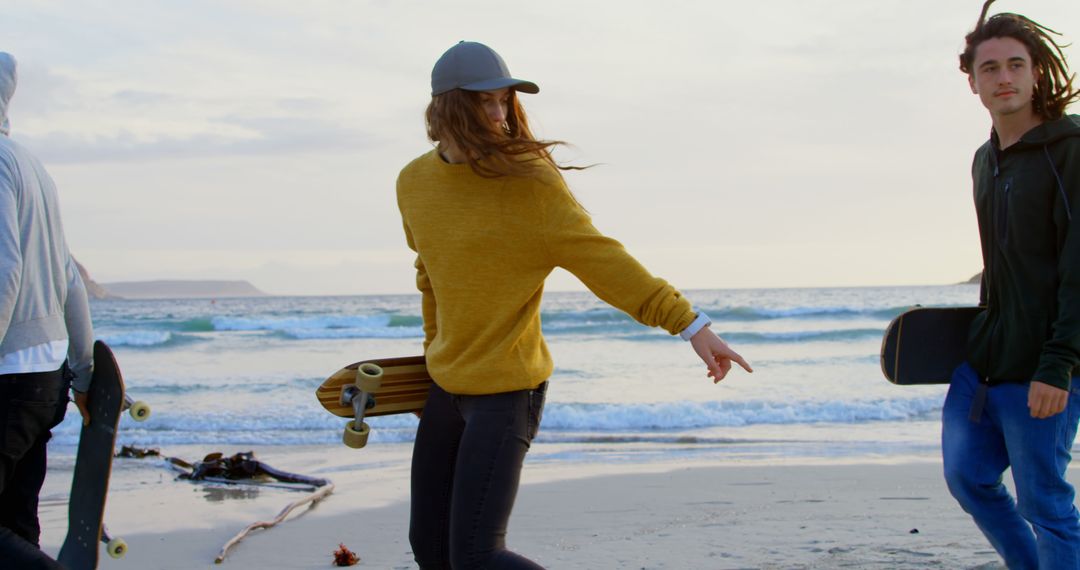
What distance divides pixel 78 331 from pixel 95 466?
453 mm

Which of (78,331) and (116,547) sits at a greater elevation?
(78,331)

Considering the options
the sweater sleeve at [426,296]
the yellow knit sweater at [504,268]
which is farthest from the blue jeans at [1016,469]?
the sweater sleeve at [426,296]

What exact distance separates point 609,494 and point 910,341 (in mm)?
3556

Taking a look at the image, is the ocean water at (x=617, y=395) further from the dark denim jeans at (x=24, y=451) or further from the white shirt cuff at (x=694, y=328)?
the white shirt cuff at (x=694, y=328)

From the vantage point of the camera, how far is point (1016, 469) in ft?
9.20

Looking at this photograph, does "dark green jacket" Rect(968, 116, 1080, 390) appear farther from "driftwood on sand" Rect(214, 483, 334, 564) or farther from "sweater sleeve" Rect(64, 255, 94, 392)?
"driftwood on sand" Rect(214, 483, 334, 564)

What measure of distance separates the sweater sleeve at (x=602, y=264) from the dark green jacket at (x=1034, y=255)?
3.40 feet

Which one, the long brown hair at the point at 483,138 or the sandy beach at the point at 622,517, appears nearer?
the long brown hair at the point at 483,138

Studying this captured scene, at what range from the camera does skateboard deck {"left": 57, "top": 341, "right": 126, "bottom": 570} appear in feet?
10.4

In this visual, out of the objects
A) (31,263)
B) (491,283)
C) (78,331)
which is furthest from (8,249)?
(491,283)

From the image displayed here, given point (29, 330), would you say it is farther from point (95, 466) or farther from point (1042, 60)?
point (1042, 60)

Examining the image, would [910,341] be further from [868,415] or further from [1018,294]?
[868,415]

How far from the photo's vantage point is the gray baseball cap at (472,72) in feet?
8.12

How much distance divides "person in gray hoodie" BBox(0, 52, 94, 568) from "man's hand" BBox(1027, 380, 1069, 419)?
8.79 ft
